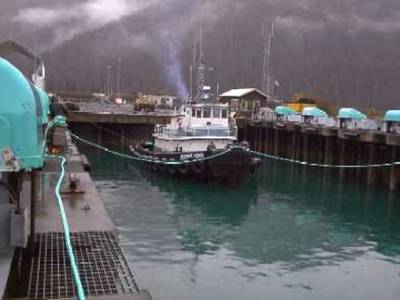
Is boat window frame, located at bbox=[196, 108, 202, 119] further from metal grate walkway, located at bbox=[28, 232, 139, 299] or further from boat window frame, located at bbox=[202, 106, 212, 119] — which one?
metal grate walkway, located at bbox=[28, 232, 139, 299]

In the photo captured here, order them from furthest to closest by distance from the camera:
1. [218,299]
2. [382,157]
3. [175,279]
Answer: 1. [382,157]
2. [175,279]
3. [218,299]

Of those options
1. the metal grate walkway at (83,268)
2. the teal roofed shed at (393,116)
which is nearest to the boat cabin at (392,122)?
the teal roofed shed at (393,116)

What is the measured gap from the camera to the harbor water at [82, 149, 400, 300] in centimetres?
1288

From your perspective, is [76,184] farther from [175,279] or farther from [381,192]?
[381,192]

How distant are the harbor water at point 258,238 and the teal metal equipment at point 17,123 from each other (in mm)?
6893

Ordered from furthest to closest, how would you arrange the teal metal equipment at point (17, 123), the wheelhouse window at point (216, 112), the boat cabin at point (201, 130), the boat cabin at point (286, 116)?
the boat cabin at point (286, 116)
the wheelhouse window at point (216, 112)
the boat cabin at point (201, 130)
the teal metal equipment at point (17, 123)

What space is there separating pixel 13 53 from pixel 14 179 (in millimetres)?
16247

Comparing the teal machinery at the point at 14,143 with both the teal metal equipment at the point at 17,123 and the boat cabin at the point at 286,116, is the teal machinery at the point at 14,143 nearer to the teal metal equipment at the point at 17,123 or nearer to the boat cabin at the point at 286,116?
the teal metal equipment at the point at 17,123

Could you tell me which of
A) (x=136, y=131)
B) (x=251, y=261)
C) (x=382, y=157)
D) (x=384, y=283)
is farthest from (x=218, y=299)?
(x=136, y=131)

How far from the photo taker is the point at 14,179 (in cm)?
636

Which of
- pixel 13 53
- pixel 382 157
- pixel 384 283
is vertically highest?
pixel 13 53

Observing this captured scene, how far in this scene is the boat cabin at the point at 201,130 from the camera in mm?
30141

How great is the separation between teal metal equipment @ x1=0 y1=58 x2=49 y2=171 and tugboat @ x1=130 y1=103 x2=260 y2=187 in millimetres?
21486

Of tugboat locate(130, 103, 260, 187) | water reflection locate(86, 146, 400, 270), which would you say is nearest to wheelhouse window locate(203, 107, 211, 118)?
tugboat locate(130, 103, 260, 187)
